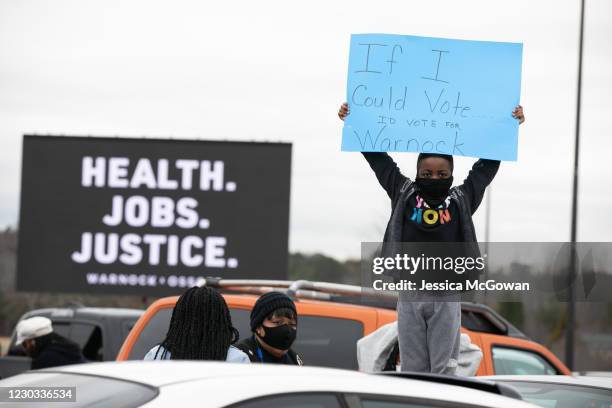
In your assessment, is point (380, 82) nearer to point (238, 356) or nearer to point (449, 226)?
point (449, 226)

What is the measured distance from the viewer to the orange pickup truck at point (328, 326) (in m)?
8.33

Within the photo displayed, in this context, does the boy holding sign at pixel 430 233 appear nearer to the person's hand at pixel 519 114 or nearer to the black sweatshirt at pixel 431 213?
the black sweatshirt at pixel 431 213

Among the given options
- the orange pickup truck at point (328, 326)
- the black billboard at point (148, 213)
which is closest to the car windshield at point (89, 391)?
the orange pickup truck at point (328, 326)

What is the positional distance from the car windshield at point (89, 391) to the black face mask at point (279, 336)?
2118 millimetres

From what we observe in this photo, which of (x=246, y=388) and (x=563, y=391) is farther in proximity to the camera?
(x=563, y=391)

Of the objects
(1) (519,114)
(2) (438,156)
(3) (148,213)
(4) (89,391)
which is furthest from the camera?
(3) (148,213)

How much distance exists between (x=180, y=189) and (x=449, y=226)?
59.4 feet

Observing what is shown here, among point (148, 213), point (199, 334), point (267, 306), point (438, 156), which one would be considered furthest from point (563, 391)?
point (148, 213)

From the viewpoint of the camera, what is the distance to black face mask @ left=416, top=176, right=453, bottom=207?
6.29m

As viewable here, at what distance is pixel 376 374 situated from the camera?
14.4 feet

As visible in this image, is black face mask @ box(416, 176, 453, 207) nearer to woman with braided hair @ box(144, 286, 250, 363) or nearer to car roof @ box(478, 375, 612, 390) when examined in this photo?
car roof @ box(478, 375, 612, 390)

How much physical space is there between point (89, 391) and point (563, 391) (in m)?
2.88

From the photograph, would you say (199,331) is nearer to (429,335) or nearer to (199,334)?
(199,334)

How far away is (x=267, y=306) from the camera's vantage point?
654cm
